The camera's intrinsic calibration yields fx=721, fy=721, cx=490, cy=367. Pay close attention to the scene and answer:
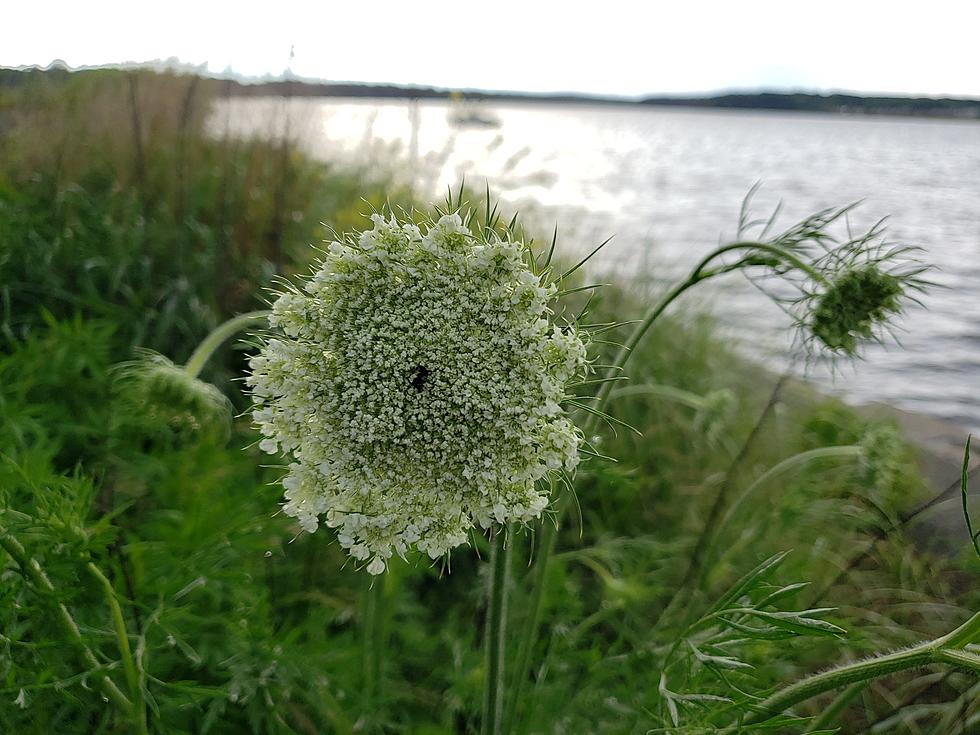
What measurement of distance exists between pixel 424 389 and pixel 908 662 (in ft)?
3.11

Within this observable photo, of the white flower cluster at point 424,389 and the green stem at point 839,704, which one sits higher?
the white flower cluster at point 424,389

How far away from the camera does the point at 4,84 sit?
6.38 m

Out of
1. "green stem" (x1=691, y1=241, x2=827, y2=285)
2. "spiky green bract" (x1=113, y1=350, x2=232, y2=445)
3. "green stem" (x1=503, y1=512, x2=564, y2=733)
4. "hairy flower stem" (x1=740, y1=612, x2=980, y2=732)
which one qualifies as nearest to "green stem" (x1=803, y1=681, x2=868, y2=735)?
"hairy flower stem" (x1=740, y1=612, x2=980, y2=732)

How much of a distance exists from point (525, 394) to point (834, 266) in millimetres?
1024

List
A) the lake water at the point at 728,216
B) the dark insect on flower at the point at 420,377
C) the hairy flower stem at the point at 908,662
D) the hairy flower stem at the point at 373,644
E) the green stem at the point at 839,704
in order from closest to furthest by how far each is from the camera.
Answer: the hairy flower stem at the point at 908,662, the dark insect on flower at the point at 420,377, the green stem at the point at 839,704, the hairy flower stem at the point at 373,644, the lake water at the point at 728,216

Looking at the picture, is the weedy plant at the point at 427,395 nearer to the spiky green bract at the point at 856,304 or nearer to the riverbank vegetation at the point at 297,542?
the riverbank vegetation at the point at 297,542

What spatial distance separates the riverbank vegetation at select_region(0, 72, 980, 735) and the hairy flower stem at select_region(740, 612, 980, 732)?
0.12 ft

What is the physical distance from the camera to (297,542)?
3.28m

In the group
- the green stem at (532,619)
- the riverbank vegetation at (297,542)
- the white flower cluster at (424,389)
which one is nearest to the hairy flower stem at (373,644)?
the riverbank vegetation at (297,542)

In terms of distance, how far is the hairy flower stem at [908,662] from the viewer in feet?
3.88

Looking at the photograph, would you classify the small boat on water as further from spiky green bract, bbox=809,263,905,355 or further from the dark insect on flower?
the dark insect on flower

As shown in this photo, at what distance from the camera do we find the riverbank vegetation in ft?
5.76

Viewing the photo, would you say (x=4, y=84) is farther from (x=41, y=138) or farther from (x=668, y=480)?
(x=668, y=480)

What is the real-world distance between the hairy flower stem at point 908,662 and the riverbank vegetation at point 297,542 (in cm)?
4
